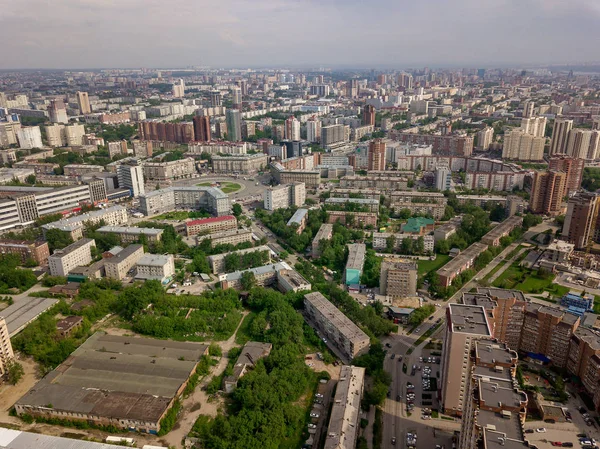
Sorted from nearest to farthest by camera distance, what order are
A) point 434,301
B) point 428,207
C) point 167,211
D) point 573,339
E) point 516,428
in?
point 516,428 < point 573,339 < point 434,301 < point 428,207 < point 167,211

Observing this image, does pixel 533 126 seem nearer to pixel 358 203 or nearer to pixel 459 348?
pixel 358 203

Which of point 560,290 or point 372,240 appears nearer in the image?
point 560,290

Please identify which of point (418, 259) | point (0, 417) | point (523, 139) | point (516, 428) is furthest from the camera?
point (523, 139)

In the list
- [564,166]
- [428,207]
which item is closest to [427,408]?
[428,207]

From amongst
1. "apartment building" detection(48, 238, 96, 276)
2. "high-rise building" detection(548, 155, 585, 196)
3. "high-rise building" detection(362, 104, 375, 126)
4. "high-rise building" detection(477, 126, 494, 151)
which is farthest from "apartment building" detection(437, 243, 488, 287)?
"high-rise building" detection(362, 104, 375, 126)

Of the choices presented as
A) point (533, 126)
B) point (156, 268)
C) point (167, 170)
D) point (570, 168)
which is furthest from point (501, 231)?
point (533, 126)

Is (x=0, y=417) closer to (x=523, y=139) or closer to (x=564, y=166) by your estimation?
(x=564, y=166)
